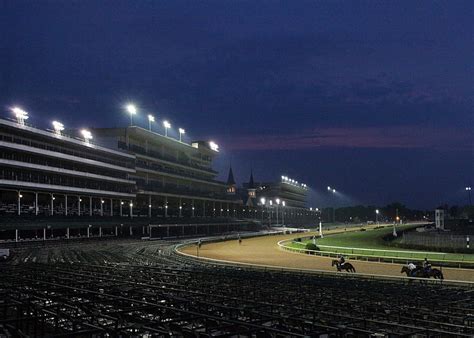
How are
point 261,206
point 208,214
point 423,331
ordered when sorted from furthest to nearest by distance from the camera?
point 261,206
point 208,214
point 423,331

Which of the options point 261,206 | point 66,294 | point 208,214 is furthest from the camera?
point 261,206

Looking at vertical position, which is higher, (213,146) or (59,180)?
(213,146)

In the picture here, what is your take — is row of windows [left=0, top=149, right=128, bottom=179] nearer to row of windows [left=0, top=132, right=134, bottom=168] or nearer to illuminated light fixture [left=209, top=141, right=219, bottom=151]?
row of windows [left=0, top=132, right=134, bottom=168]

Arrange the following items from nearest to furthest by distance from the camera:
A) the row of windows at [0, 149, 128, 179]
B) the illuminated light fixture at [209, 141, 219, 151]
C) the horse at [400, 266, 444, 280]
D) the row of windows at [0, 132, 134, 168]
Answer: the horse at [400, 266, 444, 280]
the row of windows at [0, 149, 128, 179]
the row of windows at [0, 132, 134, 168]
the illuminated light fixture at [209, 141, 219, 151]

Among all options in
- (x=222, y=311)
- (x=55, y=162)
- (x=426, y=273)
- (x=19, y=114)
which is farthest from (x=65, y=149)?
(x=222, y=311)

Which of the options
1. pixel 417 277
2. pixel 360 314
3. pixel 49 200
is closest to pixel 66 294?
pixel 360 314

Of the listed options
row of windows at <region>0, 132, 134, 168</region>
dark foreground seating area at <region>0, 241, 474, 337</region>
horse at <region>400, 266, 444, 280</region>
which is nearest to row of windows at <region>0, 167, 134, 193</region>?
row of windows at <region>0, 132, 134, 168</region>

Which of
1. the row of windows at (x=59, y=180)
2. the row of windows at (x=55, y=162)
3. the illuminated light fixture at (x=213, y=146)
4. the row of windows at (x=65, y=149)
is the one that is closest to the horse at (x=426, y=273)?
the row of windows at (x=59, y=180)

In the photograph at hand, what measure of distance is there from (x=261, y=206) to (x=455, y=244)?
132213 millimetres

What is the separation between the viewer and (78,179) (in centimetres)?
9169

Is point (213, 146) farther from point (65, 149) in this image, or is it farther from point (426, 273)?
point (426, 273)

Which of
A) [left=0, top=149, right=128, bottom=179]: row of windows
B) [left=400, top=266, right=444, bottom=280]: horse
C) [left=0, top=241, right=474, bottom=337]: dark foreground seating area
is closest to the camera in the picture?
[left=0, top=241, right=474, bottom=337]: dark foreground seating area

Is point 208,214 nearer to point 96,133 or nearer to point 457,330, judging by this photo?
point 96,133

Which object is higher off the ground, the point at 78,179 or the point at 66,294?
the point at 78,179
